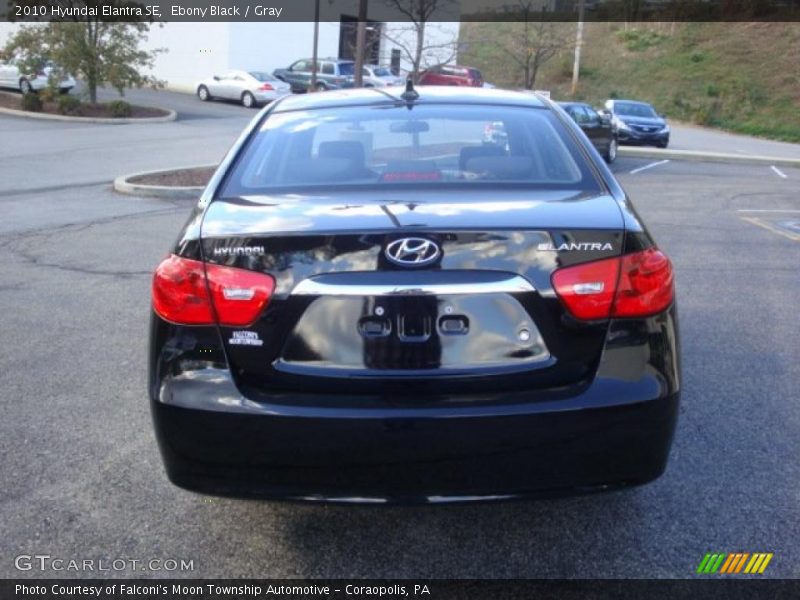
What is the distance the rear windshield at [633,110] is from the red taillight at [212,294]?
26397mm

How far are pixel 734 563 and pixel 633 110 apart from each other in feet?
87.4

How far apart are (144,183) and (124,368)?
341 inches

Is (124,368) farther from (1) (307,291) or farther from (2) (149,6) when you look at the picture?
(2) (149,6)

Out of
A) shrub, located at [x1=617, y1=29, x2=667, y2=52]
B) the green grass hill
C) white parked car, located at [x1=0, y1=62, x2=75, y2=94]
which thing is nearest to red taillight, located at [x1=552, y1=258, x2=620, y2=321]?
white parked car, located at [x1=0, y1=62, x2=75, y2=94]

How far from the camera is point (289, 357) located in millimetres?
2814

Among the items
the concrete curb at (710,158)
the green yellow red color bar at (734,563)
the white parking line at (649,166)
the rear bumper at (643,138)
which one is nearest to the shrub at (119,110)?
the concrete curb at (710,158)

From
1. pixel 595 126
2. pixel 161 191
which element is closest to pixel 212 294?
pixel 161 191

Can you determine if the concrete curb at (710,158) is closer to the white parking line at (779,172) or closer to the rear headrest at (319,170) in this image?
the white parking line at (779,172)

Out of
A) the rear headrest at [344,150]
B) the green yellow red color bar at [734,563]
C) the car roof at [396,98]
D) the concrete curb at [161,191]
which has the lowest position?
the concrete curb at [161,191]

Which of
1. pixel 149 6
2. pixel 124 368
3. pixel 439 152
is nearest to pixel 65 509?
pixel 124 368

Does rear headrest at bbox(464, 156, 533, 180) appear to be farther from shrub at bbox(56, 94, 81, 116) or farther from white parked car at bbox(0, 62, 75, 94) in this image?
white parked car at bbox(0, 62, 75, 94)

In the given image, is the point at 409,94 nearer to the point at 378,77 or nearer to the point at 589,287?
the point at 589,287

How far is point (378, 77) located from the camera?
35.6 metres

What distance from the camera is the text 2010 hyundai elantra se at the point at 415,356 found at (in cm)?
274
